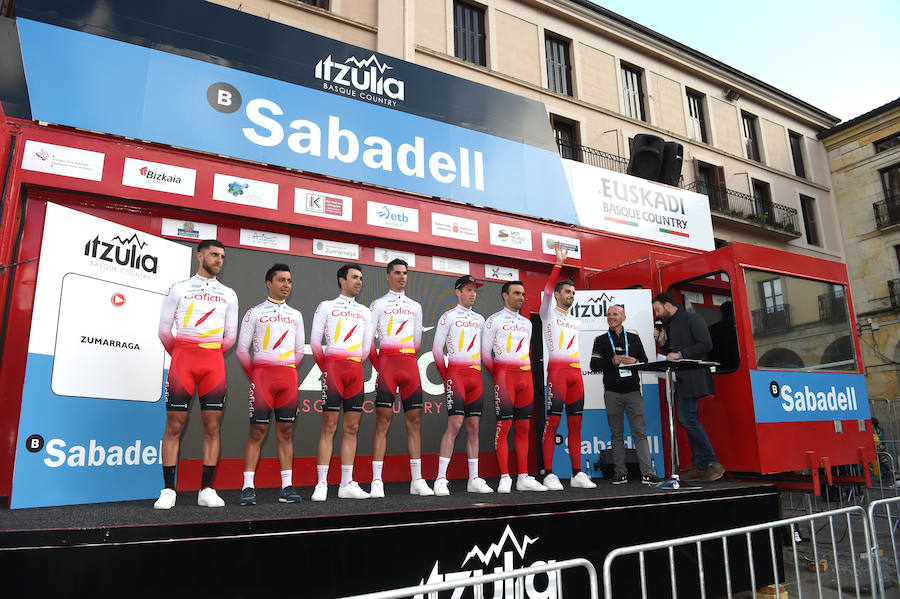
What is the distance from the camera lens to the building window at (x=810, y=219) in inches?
987

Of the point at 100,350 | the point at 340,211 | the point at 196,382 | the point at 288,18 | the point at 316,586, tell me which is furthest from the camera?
the point at 288,18

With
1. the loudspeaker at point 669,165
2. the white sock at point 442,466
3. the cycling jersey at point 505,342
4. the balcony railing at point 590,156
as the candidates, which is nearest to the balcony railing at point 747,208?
the balcony railing at point 590,156

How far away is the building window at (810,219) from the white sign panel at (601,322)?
75.3ft

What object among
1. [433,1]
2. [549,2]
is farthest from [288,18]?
[549,2]

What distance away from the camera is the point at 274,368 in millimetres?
4070

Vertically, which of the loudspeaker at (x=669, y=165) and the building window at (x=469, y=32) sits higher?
the building window at (x=469, y=32)

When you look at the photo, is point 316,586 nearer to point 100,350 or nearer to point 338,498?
point 338,498

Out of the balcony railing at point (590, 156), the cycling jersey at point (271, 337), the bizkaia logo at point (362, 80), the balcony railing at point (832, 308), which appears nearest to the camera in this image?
the cycling jersey at point (271, 337)

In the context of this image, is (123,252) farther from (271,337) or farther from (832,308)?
(832,308)

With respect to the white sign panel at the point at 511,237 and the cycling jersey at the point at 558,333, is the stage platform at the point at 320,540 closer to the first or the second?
the cycling jersey at the point at 558,333

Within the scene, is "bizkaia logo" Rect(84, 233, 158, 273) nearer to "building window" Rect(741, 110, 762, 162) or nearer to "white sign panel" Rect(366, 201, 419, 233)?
"white sign panel" Rect(366, 201, 419, 233)

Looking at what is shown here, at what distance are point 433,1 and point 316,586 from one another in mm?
17263

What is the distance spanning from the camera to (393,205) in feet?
19.2

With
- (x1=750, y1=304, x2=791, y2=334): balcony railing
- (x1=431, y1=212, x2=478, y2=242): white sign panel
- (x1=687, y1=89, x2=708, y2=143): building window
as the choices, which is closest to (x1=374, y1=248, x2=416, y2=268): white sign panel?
(x1=431, y1=212, x2=478, y2=242): white sign panel
